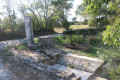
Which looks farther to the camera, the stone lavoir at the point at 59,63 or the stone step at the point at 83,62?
the stone step at the point at 83,62

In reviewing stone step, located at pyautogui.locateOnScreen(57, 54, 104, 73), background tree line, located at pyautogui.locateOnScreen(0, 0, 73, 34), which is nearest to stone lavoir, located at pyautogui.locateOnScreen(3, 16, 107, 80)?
stone step, located at pyautogui.locateOnScreen(57, 54, 104, 73)

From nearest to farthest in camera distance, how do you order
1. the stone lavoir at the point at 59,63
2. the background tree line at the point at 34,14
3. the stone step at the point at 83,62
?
the stone lavoir at the point at 59,63 → the stone step at the point at 83,62 → the background tree line at the point at 34,14

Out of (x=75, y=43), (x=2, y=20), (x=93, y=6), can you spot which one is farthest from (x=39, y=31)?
(x=93, y=6)

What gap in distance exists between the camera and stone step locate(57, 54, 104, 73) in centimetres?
437

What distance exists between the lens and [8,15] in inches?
509

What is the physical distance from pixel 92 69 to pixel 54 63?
2.17 meters

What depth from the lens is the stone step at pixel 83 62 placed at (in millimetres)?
4373

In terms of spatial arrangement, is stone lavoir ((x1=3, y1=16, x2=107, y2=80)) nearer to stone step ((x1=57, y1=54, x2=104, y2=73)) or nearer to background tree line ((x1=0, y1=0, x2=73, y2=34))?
stone step ((x1=57, y1=54, x2=104, y2=73))

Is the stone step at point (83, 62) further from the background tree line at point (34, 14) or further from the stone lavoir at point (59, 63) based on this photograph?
the background tree line at point (34, 14)

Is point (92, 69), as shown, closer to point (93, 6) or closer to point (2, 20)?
point (93, 6)

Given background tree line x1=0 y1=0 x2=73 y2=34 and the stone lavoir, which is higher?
background tree line x1=0 y1=0 x2=73 y2=34

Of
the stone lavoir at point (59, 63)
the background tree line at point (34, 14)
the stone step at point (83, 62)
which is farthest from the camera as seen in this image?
the background tree line at point (34, 14)

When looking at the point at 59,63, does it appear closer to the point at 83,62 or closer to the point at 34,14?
the point at 83,62

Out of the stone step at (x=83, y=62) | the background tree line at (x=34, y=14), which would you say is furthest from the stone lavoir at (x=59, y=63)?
the background tree line at (x=34, y=14)
